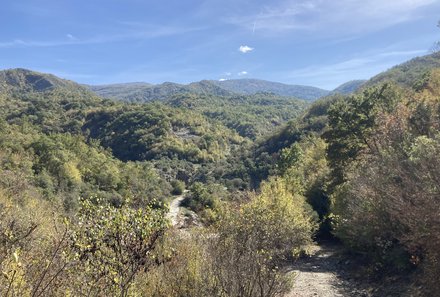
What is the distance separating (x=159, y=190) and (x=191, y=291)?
248ft

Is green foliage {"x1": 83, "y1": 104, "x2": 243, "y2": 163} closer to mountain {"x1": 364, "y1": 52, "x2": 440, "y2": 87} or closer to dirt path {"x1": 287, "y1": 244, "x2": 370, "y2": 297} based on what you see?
mountain {"x1": 364, "y1": 52, "x2": 440, "y2": 87}

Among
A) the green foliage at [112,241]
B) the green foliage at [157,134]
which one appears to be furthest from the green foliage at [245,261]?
the green foliage at [157,134]

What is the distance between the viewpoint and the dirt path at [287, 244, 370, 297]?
18.2 meters

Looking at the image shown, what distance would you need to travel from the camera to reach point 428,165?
11680mm

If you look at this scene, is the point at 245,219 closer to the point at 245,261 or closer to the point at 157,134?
the point at 245,261

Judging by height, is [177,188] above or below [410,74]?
below

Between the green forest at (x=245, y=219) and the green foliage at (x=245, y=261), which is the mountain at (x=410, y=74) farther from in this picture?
the green foliage at (x=245, y=261)

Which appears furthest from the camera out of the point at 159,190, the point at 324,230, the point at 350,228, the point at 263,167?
the point at 263,167

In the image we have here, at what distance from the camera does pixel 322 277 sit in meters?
21.8

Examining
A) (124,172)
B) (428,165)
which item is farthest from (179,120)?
(428,165)

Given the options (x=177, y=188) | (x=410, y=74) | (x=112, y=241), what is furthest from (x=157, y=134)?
(x=112, y=241)

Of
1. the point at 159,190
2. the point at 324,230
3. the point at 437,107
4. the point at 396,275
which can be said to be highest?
the point at 437,107

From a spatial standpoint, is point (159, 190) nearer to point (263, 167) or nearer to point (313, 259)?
point (263, 167)

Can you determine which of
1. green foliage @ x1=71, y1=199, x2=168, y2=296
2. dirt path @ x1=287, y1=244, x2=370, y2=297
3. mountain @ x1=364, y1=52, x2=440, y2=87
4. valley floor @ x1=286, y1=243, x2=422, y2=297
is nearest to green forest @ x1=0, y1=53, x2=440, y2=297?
green foliage @ x1=71, y1=199, x2=168, y2=296
